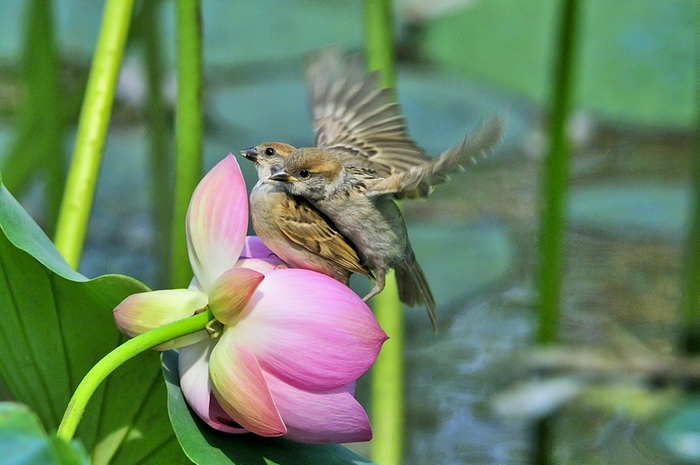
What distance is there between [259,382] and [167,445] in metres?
0.11

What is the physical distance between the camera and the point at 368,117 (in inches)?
25.1

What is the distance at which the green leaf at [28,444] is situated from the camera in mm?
274

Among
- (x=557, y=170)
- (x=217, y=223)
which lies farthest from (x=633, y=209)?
(x=217, y=223)

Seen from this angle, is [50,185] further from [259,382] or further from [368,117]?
[259,382]

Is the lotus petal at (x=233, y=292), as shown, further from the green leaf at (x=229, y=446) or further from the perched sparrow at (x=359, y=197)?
the perched sparrow at (x=359, y=197)

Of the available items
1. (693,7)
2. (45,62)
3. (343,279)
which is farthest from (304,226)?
(693,7)

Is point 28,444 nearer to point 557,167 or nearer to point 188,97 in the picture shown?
point 188,97

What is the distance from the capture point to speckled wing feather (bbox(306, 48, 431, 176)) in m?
0.63

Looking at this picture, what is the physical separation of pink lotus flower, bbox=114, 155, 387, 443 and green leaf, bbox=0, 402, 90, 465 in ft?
0.28

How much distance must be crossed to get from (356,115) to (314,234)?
0.57 ft

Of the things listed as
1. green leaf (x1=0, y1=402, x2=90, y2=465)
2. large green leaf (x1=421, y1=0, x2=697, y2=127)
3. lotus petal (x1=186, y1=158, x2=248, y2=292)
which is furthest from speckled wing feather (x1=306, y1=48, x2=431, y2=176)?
large green leaf (x1=421, y1=0, x2=697, y2=127)

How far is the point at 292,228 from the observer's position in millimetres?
477

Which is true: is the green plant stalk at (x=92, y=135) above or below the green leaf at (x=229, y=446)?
above

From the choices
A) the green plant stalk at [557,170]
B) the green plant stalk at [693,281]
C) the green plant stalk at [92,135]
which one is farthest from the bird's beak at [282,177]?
the green plant stalk at [693,281]
